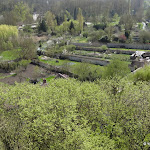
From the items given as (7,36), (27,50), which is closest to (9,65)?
(27,50)

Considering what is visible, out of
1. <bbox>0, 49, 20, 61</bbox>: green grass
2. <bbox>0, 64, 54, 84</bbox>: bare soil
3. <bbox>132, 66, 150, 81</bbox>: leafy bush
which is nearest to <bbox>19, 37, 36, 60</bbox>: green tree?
<bbox>0, 49, 20, 61</bbox>: green grass

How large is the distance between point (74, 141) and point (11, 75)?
98.9 feet

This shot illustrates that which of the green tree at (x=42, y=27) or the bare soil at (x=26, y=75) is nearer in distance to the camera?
the bare soil at (x=26, y=75)

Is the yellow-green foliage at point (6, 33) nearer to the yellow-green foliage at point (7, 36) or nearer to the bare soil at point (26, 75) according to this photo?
the yellow-green foliage at point (7, 36)

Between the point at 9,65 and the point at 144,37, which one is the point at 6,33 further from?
the point at 144,37

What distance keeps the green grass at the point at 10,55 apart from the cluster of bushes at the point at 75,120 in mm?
30106

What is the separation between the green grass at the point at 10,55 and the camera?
144 feet

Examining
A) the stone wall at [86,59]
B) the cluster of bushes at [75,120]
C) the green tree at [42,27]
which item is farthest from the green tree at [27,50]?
the cluster of bushes at [75,120]

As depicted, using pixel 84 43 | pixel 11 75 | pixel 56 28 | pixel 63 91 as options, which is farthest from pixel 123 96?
pixel 56 28

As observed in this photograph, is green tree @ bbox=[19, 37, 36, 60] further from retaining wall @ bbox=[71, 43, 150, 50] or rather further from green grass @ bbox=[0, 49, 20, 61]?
retaining wall @ bbox=[71, 43, 150, 50]

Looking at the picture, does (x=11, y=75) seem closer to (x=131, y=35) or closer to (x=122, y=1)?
(x=131, y=35)

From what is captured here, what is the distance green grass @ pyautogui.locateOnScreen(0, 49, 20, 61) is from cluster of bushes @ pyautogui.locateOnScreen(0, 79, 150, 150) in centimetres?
3011

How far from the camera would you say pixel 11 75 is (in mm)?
37219

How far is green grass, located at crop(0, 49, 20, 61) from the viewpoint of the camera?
4404 centimetres
